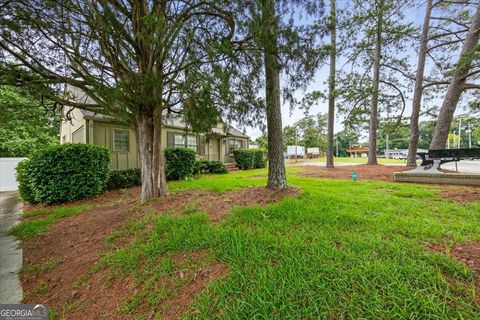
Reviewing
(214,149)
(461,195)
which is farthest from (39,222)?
(214,149)

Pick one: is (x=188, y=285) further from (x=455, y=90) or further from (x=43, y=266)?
(x=455, y=90)

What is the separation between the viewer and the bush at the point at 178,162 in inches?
351

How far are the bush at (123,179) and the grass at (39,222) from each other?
222 cm

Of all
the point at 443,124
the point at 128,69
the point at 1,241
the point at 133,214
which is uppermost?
the point at 128,69

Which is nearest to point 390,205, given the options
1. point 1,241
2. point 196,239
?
point 196,239

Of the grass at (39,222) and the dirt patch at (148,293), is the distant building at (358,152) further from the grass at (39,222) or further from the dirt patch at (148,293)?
the dirt patch at (148,293)

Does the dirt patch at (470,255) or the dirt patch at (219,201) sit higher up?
the dirt patch at (219,201)

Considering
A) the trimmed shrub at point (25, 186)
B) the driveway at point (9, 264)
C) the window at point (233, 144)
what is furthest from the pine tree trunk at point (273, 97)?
the window at point (233, 144)

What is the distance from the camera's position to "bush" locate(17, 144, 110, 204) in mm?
→ 5543

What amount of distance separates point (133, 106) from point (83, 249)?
8.90 feet

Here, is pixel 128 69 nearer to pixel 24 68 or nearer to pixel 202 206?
pixel 24 68

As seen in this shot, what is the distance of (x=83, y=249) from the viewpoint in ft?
9.56

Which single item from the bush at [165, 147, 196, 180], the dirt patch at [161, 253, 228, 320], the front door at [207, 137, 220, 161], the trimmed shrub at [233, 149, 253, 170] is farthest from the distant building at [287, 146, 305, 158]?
the dirt patch at [161, 253, 228, 320]

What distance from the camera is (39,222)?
4172 mm
